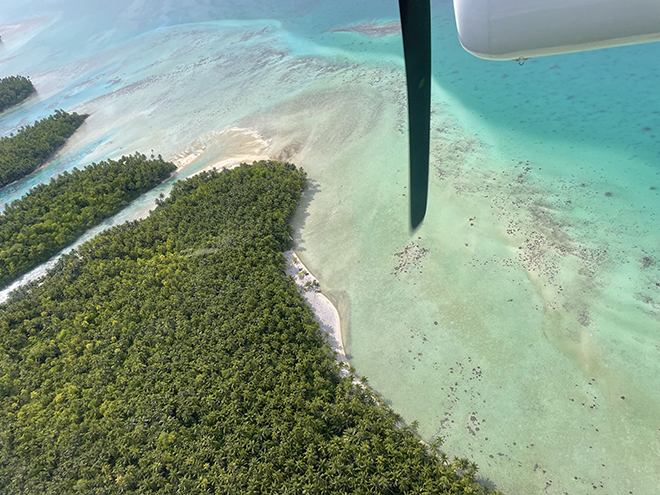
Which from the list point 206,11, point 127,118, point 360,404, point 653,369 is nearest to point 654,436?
point 653,369

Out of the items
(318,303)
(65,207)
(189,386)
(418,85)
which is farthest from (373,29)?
(418,85)

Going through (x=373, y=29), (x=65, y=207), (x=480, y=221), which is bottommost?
(x=480, y=221)

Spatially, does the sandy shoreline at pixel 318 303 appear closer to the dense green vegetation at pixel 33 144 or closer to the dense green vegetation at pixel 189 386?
the dense green vegetation at pixel 189 386

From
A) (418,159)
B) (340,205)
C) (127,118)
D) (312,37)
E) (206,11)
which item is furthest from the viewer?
(206,11)

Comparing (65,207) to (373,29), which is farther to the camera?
(373,29)

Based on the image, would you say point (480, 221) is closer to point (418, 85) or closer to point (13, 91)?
point (418, 85)

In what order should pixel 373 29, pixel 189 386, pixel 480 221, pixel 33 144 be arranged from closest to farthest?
1. pixel 189 386
2. pixel 480 221
3. pixel 33 144
4. pixel 373 29

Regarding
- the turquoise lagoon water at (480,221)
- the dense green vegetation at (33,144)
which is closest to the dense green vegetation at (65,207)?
the turquoise lagoon water at (480,221)

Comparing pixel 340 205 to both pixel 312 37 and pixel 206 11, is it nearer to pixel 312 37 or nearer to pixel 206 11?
pixel 312 37
